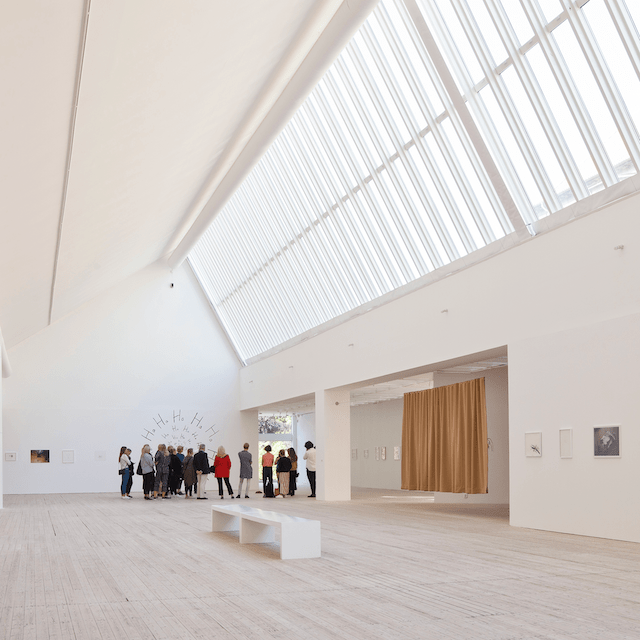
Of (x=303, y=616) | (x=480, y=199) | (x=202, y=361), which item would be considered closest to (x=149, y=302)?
(x=202, y=361)

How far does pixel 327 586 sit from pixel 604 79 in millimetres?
6693

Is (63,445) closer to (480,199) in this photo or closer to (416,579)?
(480,199)

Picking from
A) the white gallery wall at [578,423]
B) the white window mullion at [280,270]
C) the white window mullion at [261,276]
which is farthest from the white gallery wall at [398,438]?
the white gallery wall at [578,423]

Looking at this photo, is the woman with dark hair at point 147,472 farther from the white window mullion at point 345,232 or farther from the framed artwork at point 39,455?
the white window mullion at point 345,232

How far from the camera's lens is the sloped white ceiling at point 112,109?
560 centimetres

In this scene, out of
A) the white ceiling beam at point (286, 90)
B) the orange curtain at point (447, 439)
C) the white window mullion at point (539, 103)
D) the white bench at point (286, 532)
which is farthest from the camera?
the orange curtain at point (447, 439)

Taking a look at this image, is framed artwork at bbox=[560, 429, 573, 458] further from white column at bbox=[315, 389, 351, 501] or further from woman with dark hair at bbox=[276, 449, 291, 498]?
woman with dark hair at bbox=[276, 449, 291, 498]

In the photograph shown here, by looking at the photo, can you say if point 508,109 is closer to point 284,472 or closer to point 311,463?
point 311,463

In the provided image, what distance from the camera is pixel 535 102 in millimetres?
9969

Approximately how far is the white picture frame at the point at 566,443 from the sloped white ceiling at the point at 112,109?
252 inches

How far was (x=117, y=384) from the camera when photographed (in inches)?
957

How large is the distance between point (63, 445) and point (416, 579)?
1924 cm

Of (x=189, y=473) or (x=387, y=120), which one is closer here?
(x=387, y=120)

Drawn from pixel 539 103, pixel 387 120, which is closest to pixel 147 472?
pixel 387 120
